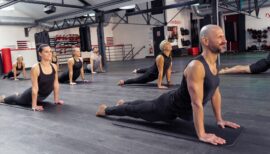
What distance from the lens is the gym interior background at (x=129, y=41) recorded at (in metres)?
2.04

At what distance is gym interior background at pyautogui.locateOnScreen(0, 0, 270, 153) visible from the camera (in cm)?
204

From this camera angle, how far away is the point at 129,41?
17.1 m

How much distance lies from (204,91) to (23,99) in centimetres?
268

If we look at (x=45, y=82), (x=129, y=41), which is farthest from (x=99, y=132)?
(x=129, y=41)

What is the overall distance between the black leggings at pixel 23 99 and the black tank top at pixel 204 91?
2.19 m

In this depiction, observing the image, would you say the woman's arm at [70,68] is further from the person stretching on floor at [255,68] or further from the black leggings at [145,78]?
the person stretching on floor at [255,68]

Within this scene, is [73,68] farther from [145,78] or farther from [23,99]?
[23,99]

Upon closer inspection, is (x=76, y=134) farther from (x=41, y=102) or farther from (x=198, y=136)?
(x=41, y=102)

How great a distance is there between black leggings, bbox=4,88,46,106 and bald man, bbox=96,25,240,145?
6.20ft

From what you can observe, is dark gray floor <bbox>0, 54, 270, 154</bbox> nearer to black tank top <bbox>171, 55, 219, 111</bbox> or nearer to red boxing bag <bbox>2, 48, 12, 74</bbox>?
black tank top <bbox>171, 55, 219, 111</bbox>

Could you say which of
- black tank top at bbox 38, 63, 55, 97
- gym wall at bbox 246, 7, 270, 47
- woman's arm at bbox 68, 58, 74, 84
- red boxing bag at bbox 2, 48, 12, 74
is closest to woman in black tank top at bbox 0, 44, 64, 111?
black tank top at bbox 38, 63, 55, 97

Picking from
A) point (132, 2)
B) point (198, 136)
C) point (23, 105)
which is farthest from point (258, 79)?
point (132, 2)

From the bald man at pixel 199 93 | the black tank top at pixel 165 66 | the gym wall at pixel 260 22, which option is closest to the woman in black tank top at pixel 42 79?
the bald man at pixel 199 93

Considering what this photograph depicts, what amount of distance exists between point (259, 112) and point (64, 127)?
1.97 metres
